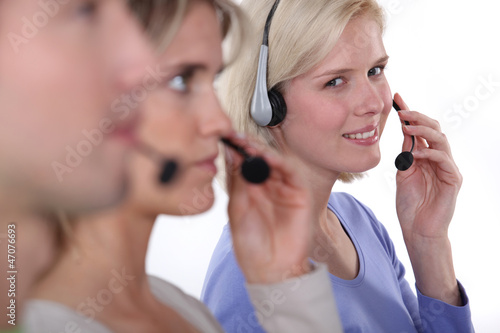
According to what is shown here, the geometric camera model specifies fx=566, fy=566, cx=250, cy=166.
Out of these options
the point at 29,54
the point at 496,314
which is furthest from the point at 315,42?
the point at 496,314

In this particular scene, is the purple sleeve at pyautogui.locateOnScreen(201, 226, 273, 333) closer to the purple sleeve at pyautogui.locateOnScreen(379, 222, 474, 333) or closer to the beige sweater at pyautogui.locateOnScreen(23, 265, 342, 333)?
the beige sweater at pyautogui.locateOnScreen(23, 265, 342, 333)

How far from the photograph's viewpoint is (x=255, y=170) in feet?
2.31

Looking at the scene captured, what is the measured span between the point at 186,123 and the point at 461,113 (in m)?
1.40

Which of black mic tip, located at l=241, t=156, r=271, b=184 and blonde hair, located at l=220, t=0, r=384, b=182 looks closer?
black mic tip, located at l=241, t=156, r=271, b=184

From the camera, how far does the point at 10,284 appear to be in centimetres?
53

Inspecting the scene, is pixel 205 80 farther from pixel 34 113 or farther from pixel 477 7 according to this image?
pixel 477 7

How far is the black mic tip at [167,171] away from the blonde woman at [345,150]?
23.6 inches

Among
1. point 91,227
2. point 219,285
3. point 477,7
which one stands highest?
point 477,7

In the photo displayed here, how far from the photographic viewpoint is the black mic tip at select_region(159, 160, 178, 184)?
57 centimetres

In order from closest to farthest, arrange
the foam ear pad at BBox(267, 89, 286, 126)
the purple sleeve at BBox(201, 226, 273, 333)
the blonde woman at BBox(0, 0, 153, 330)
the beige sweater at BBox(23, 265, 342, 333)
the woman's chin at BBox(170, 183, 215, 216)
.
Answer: the blonde woman at BBox(0, 0, 153, 330) → the woman's chin at BBox(170, 183, 215, 216) → the beige sweater at BBox(23, 265, 342, 333) → the purple sleeve at BBox(201, 226, 273, 333) → the foam ear pad at BBox(267, 89, 286, 126)

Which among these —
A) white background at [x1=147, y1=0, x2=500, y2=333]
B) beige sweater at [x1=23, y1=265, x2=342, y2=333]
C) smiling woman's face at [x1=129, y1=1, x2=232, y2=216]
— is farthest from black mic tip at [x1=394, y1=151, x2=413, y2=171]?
smiling woman's face at [x1=129, y1=1, x2=232, y2=216]

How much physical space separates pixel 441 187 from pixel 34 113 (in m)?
1.20

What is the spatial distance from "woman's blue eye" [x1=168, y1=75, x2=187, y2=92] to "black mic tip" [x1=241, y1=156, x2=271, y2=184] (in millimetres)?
149

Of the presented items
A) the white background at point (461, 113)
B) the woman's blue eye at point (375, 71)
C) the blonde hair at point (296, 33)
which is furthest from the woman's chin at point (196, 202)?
the white background at point (461, 113)
